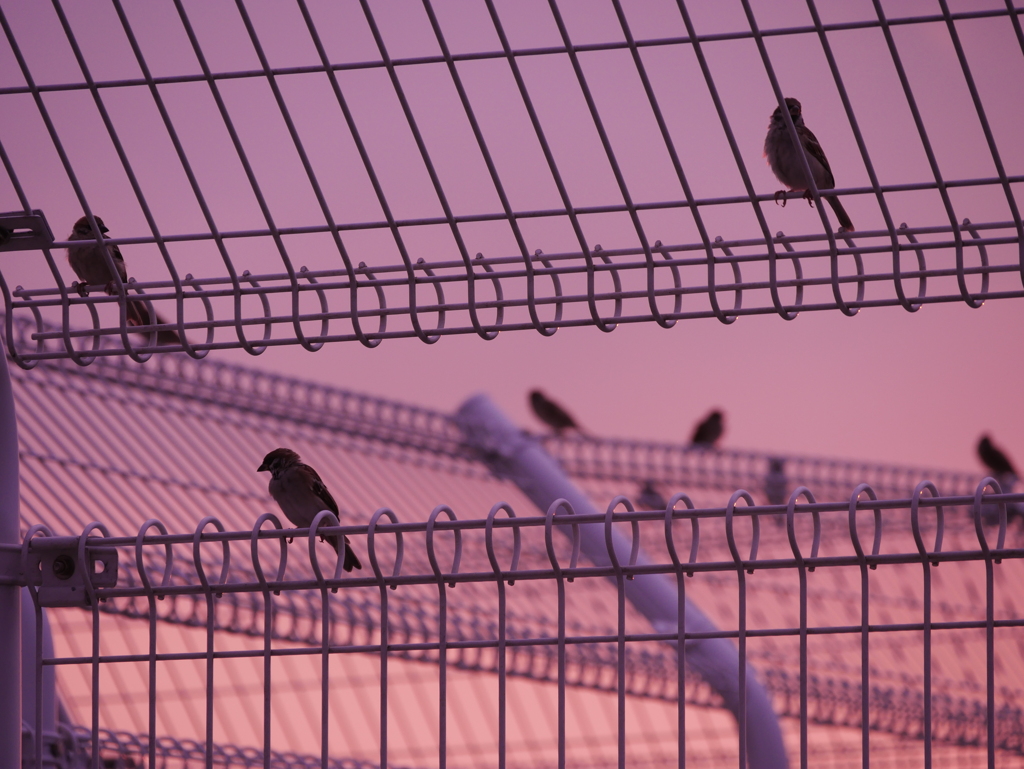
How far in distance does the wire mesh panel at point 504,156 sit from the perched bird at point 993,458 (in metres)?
13.3

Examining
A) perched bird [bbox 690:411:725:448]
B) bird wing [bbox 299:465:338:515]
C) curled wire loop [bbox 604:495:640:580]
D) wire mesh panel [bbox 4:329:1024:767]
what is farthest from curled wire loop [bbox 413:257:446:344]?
perched bird [bbox 690:411:725:448]

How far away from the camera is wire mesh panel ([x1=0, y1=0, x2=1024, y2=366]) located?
Result: 231 centimetres

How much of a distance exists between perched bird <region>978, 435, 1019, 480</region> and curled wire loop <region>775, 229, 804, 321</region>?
44.6 ft

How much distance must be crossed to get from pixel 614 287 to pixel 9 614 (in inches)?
48.1

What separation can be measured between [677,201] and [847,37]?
0.39m

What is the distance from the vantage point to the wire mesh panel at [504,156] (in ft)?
7.59

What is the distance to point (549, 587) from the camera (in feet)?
29.0

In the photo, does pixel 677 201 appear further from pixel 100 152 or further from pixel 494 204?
pixel 100 152

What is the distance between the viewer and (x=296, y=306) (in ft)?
7.99

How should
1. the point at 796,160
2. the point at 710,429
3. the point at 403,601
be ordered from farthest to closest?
the point at 710,429 < the point at 403,601 < the point at 796,160

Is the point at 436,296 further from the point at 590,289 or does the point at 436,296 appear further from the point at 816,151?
the point at 816,151

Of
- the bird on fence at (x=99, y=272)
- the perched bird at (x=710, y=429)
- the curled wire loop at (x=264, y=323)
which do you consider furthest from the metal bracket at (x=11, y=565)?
the perched bird at (x=710, y=429)

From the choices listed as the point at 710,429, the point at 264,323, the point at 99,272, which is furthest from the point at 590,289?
the point at 710,429

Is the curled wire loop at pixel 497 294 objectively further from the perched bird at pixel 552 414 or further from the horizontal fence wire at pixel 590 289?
the perched bird at pixel 552 414
